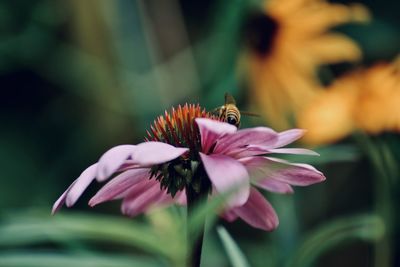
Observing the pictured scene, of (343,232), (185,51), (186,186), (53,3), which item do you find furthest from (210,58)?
(186,186)

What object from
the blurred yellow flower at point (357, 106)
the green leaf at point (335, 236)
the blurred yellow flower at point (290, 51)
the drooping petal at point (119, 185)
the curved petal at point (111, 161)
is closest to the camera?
the curved petal at point (111, 161)

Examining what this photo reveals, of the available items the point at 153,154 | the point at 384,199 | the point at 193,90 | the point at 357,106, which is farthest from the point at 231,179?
the point at 193,90

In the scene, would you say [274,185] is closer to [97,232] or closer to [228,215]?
[228,215]

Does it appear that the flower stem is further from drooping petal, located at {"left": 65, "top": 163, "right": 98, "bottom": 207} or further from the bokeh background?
the bokeh background

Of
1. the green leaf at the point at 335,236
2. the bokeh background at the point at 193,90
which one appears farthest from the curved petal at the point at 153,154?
the bokeh background at the point at 193,90

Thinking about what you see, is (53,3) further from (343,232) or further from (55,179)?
(343,232)

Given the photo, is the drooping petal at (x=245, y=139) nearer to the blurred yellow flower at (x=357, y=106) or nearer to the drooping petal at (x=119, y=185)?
the drooping petal at (x=119, y=185)
